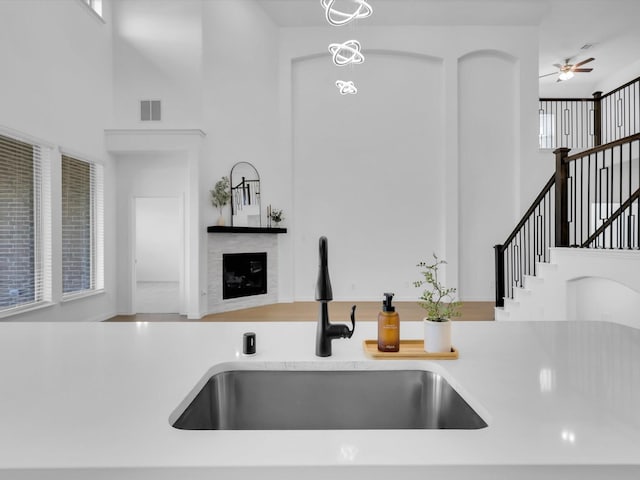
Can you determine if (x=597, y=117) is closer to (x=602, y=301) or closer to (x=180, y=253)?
(x=602, y=301)

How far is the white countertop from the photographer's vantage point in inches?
25.6

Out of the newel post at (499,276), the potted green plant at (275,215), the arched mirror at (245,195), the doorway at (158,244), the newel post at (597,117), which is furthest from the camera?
the doorway at (158,244)

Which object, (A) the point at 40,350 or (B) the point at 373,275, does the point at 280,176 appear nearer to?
(B) the point at 373,275

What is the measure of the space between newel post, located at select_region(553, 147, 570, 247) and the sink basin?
172 inches

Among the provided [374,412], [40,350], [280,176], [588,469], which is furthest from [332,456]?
[280,176]

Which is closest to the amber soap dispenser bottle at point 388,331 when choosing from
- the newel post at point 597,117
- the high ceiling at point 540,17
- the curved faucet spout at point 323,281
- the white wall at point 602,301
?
the curved faucet spout at point 323,281

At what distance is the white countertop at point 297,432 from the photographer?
65 centimetres

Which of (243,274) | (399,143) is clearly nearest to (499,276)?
(399,143)

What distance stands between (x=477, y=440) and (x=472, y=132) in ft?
26.2

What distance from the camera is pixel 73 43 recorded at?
18.0ft

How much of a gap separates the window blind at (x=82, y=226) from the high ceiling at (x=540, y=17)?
4.24 meters

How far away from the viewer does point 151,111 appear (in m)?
6.40

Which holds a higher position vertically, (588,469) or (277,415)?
(588,469)

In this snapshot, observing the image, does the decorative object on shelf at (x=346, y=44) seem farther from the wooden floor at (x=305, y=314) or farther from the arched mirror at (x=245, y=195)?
the wooden floor at (x=305, y=314)
